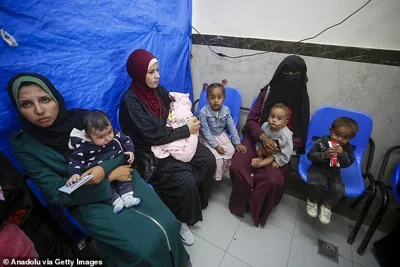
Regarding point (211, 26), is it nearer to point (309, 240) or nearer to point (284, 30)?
point (284, 30)

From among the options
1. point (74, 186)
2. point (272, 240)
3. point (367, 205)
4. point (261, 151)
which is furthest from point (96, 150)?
point (367, 205)

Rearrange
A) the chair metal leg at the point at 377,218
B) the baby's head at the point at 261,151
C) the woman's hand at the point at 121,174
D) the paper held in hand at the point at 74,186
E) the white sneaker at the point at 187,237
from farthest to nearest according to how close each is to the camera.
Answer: the baby's head at the point at 261,151 < the white sneaker at the point at 187,237 < the chair metal leg at the point at 377,218 < the woman's hand at the point at 121,174 < the paper held in hand at the point at 74,186

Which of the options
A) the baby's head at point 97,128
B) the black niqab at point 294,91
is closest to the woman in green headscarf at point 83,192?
the baby's head at point 97,128

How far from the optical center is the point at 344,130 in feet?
4.35

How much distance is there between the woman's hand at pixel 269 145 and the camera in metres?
1.53

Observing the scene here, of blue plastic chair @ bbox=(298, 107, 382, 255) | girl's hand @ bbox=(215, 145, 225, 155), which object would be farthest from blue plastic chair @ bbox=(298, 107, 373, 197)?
girl's hand @ bbox=(215, 145, 225, 155)

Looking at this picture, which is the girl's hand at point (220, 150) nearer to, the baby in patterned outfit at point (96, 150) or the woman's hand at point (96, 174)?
the baby in patterned outfit at point (96, 150)

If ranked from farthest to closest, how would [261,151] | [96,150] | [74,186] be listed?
1. [261,151]
2. [96,150]
3. [74,186]

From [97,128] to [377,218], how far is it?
201 centimetres

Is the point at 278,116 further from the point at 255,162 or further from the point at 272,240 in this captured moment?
the point at 272,240

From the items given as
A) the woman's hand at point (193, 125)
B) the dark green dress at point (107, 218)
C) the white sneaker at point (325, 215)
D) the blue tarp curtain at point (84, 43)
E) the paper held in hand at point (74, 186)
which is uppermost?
the blue tarp curtain at point (84, 43)

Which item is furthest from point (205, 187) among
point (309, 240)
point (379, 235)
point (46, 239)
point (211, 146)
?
point (379, 235)

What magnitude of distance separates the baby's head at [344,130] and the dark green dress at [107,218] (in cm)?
130

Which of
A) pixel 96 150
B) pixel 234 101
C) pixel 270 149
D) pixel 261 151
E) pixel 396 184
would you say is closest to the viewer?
pixel 96 150
